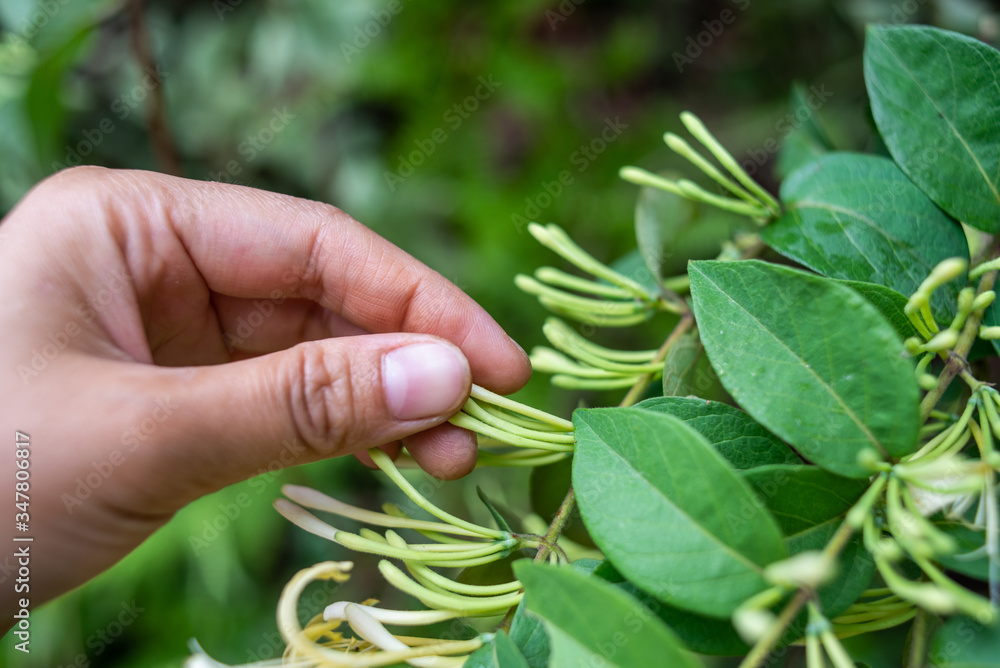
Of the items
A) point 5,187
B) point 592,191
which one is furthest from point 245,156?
point 592,191

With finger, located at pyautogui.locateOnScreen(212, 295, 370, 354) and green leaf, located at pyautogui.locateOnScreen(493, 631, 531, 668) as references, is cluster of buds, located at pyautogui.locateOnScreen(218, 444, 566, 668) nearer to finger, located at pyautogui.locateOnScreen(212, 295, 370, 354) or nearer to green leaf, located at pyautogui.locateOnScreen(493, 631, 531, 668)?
green leaf, located at pyautogui.locateOnScreen(493, 631, 531, 668)

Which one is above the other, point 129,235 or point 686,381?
point 129,235

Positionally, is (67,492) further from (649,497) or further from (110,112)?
(110,112)

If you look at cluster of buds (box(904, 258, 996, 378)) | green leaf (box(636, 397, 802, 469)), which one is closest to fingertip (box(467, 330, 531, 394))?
green leaf (box(636, 397, 802, 469))

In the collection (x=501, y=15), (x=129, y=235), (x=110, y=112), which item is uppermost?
(x=501, y=15)

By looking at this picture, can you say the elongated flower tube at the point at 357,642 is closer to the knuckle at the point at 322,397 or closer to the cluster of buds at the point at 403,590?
the cluster of buds at the point at 403,590
